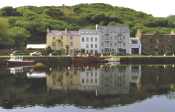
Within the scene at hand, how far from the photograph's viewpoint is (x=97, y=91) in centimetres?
5200

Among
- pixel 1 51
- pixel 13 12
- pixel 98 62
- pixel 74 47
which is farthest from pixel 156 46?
pixel 13 12

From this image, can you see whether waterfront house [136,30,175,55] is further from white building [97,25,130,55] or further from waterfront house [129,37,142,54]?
white building [97,25,130,55]

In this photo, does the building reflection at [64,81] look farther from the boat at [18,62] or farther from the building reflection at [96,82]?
the boat at [18,62]

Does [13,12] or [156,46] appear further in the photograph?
[13,12]

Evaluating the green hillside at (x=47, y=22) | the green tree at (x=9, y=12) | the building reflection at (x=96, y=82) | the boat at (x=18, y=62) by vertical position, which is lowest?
the building reflection at (x=96, y=82)

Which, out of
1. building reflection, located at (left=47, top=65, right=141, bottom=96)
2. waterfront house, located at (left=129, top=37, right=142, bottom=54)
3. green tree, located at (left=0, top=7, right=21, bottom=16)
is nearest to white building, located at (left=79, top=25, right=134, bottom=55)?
waterfront house, located at (left=129, top=37, right=142, bottom=54)

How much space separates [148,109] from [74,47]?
77.6 m

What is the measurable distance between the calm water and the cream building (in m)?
45.8

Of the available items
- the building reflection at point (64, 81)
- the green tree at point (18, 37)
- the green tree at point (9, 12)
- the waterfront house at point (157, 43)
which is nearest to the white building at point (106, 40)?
the waterfront house at point (157, 43)

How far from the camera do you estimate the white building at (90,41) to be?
117125 millimetres

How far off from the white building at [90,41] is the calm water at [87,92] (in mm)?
45611

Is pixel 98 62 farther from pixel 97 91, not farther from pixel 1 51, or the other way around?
pixel 97 91

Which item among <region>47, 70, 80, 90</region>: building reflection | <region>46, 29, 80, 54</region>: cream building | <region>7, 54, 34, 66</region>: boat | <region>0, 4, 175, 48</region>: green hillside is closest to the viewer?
<region>47, 70, 80, 90</region>: building reflection

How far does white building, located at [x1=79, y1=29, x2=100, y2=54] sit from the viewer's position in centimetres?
11712
